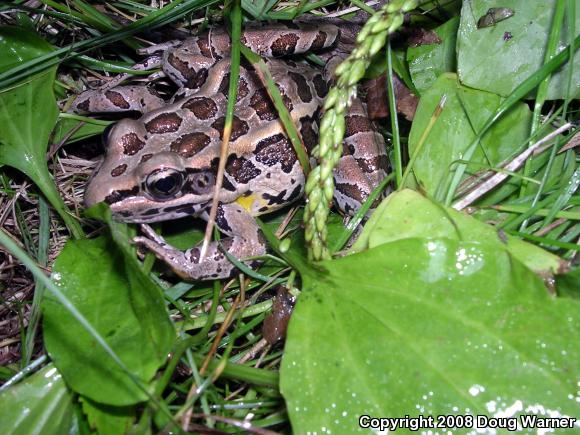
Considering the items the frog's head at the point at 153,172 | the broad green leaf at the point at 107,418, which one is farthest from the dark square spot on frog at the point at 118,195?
the broad green leaf at the point at 107,418

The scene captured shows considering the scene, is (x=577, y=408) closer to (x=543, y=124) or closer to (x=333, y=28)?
(x=543, y=124)

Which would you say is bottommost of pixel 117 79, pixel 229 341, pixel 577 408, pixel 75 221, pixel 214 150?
pixel 229 341

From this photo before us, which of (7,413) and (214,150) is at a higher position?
(214,150)

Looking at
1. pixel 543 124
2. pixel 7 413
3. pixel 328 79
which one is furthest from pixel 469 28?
pixel 7 413

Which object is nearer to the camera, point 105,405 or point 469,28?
point 105,405

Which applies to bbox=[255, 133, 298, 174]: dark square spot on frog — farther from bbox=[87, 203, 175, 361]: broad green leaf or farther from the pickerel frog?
bbox=[87, 203, 175, 361]: broad green leaf

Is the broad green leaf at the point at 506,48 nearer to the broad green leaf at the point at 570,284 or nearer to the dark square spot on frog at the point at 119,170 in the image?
the broad green leaf at the point at 570,284

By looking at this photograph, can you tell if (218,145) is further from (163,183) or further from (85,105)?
(85,105)

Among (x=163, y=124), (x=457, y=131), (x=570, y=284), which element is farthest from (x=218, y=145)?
(x=570, y=284)
